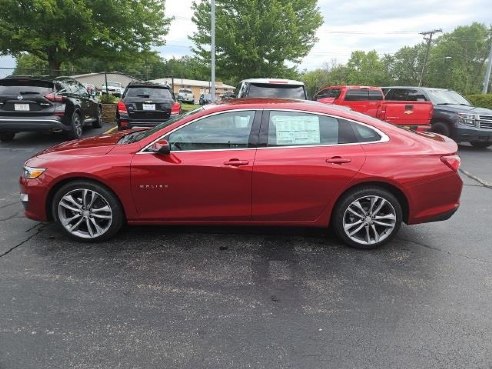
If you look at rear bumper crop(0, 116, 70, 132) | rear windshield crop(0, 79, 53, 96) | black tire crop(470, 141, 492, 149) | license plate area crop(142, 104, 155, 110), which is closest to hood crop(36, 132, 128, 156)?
rear bumper crop(0, 116, 70, 132)

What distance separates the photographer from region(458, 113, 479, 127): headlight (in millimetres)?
11272

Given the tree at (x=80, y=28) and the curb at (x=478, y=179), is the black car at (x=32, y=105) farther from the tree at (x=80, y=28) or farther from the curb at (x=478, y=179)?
the curb at (x=478, y=179)

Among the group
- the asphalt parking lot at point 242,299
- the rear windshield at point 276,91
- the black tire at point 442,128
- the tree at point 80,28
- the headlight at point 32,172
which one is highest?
the tree at point 80,28

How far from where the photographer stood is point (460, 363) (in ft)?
8.76

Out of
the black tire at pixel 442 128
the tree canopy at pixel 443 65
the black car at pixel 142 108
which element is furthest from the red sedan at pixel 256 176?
the tree canopy at pixel 443 65

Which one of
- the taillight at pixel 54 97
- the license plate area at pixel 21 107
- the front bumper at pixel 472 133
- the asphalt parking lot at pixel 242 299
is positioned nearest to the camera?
the asphalt parking lot at pixel 242 299

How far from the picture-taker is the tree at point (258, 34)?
17.7 metres

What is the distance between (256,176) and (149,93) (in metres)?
7.25

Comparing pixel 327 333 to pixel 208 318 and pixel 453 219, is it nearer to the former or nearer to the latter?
pixel 208 318

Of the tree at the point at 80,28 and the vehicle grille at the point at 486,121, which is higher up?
the tree at the point at 80,28

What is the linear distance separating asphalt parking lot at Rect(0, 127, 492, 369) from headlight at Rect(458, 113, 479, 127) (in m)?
7.35

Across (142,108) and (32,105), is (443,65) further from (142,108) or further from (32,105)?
(32,105)

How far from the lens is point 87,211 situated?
427 cm

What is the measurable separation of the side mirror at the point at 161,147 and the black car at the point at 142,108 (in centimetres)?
648
